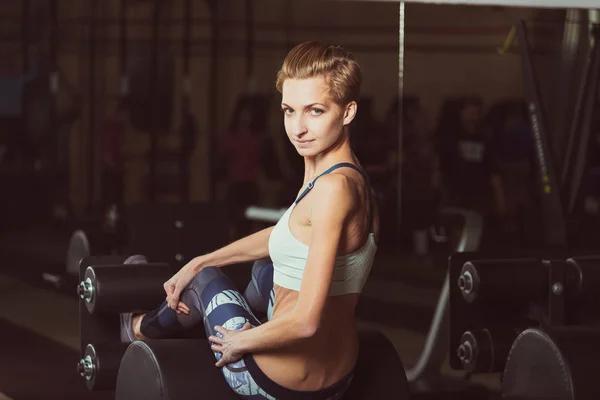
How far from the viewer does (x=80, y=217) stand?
13.6ft

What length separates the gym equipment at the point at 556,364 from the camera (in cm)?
251

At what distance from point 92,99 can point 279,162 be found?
0.85 m

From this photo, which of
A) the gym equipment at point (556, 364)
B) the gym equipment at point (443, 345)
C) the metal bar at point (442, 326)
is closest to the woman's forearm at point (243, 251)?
the gym equipment at point (556, 364)

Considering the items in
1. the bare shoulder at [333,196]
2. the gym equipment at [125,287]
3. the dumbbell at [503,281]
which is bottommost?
the dumbbell at [503,281]

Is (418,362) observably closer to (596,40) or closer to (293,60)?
(596,40)

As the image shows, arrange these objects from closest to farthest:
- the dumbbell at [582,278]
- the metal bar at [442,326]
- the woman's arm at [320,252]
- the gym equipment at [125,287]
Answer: the woman's arm at [320,252] → the gym equipment at [125,287] → the dumbbell at [582,278] → the metal bar at [442,326]

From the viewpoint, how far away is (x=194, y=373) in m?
2.59

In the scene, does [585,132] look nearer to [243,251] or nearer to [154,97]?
[154,97]

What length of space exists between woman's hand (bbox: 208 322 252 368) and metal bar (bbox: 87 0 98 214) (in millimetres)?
1702

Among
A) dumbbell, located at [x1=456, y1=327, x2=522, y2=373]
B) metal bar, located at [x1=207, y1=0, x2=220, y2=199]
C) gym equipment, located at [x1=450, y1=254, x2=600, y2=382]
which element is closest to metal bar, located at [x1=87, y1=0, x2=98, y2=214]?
metal bar, located at [x1=207, y1=0, x2=220, y2=199]

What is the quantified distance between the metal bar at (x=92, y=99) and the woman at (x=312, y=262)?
5.24 ft

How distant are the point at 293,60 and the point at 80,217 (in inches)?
73.2

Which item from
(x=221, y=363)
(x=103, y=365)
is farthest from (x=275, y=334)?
(x=103, y=365)

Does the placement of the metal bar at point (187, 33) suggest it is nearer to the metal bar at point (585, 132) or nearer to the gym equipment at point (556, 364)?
the metal bar at point (585, 132)
